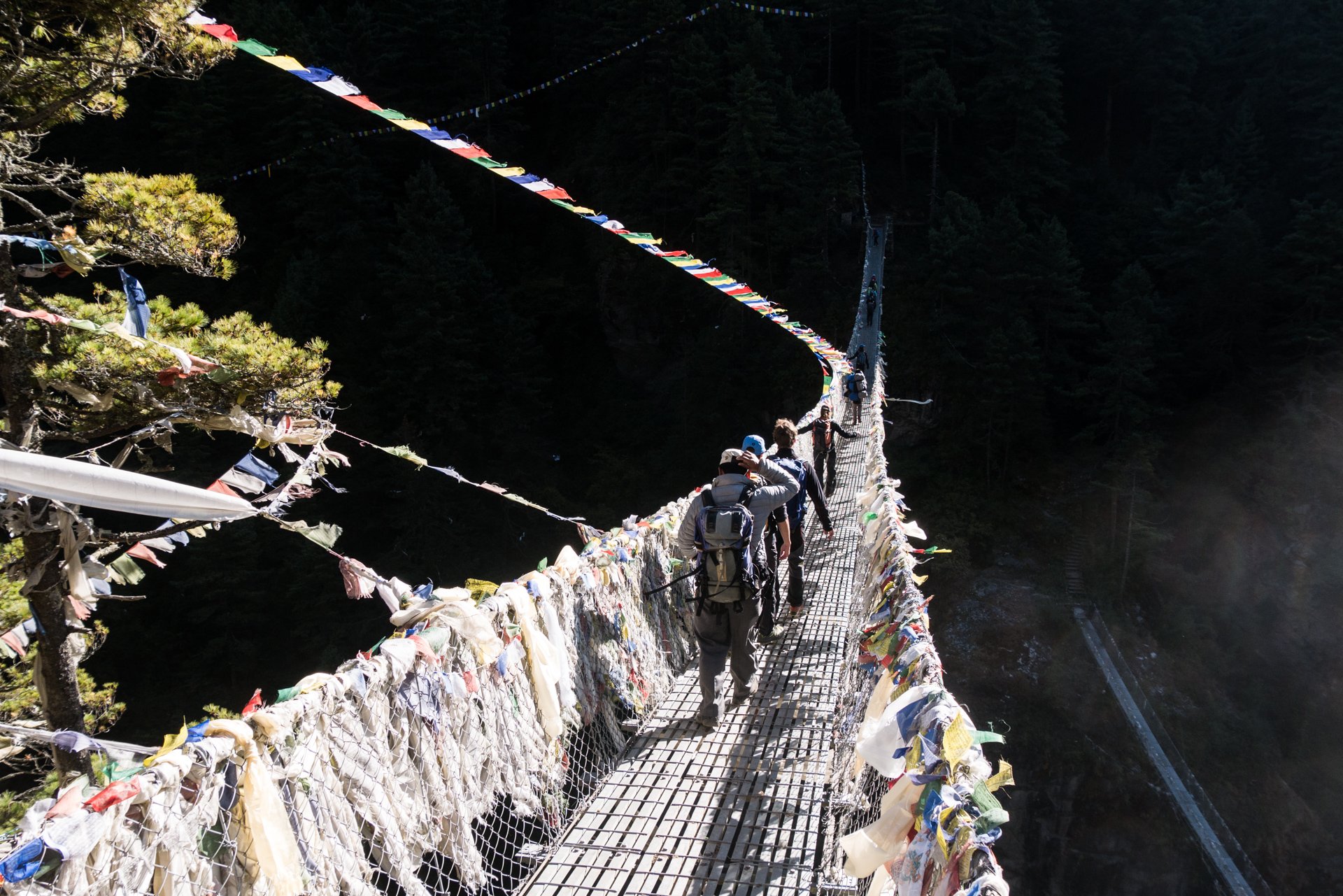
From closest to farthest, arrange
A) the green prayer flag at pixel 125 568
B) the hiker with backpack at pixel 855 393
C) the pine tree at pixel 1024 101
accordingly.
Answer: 1. the green prayer flag at pixel 125 568
2. the hiker with backpack at pixel 855 393
3. the pine tree at pixel 1024 101

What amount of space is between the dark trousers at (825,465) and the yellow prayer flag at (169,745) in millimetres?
4917

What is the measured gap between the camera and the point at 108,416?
4.66 metres

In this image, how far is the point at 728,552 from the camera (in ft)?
11.2

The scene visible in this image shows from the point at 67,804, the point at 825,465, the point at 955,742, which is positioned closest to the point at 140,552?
the point at 67,804

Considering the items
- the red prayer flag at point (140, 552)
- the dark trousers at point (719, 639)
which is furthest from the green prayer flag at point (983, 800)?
the red prayer flag at point (140, 552)

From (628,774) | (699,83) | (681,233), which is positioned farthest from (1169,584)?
(628,774)

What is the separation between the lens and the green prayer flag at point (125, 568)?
15.2 ft

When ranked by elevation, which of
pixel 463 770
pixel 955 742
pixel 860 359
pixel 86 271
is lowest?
pixel 463 770

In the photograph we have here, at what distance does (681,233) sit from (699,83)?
13.0 ft

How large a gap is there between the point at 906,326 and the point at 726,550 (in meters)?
17.4

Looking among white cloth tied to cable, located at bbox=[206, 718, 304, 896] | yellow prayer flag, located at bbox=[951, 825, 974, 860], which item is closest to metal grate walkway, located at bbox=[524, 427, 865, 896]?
white cloth tied to cable, located at bbox=[206, 718, 304, 896]

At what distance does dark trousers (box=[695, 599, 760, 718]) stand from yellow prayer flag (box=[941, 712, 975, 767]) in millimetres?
1772

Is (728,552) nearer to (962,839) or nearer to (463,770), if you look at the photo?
(463,770)

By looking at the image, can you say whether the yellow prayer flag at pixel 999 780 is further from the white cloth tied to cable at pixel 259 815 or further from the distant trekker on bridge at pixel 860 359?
the distant trekker on bridge at pixel 860 359
